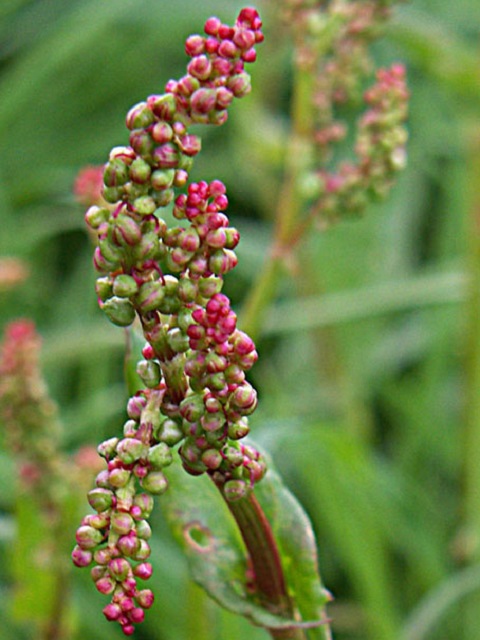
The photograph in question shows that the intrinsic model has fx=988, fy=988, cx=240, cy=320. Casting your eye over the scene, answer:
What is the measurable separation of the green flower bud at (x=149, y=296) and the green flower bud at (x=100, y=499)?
0.47ft

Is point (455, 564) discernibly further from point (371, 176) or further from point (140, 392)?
point (140, 392)

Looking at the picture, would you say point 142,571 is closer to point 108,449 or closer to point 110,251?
point 108,449

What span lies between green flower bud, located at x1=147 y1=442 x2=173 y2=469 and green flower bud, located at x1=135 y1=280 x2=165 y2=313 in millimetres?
109

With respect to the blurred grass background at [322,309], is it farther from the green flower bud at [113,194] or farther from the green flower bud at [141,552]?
the green flower bud at [113,194]

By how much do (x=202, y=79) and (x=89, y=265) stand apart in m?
2.04

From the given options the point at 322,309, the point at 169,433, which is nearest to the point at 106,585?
the point at 169,433

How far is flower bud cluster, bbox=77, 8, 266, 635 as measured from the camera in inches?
28.6

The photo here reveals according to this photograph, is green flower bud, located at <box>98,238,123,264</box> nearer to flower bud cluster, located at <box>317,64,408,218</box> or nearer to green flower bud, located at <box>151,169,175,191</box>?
green flower bud, located at <box>151,169,175,191</box>

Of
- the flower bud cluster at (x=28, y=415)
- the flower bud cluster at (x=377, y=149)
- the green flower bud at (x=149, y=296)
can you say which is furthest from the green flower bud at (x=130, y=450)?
the flower bud cluster at (x=377, y=149)

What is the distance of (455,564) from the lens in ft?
6.98

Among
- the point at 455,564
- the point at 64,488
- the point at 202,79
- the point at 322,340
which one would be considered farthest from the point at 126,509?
the point at 322,340

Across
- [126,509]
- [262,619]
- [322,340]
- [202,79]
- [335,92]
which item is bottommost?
[262,619]

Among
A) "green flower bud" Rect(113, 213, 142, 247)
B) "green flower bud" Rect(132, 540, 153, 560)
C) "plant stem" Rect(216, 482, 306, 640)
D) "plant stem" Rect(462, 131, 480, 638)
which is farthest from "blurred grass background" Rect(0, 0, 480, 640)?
"green flower bud" Rect(113, 213, 142, 247)

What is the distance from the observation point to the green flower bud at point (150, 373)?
2.67 feet
